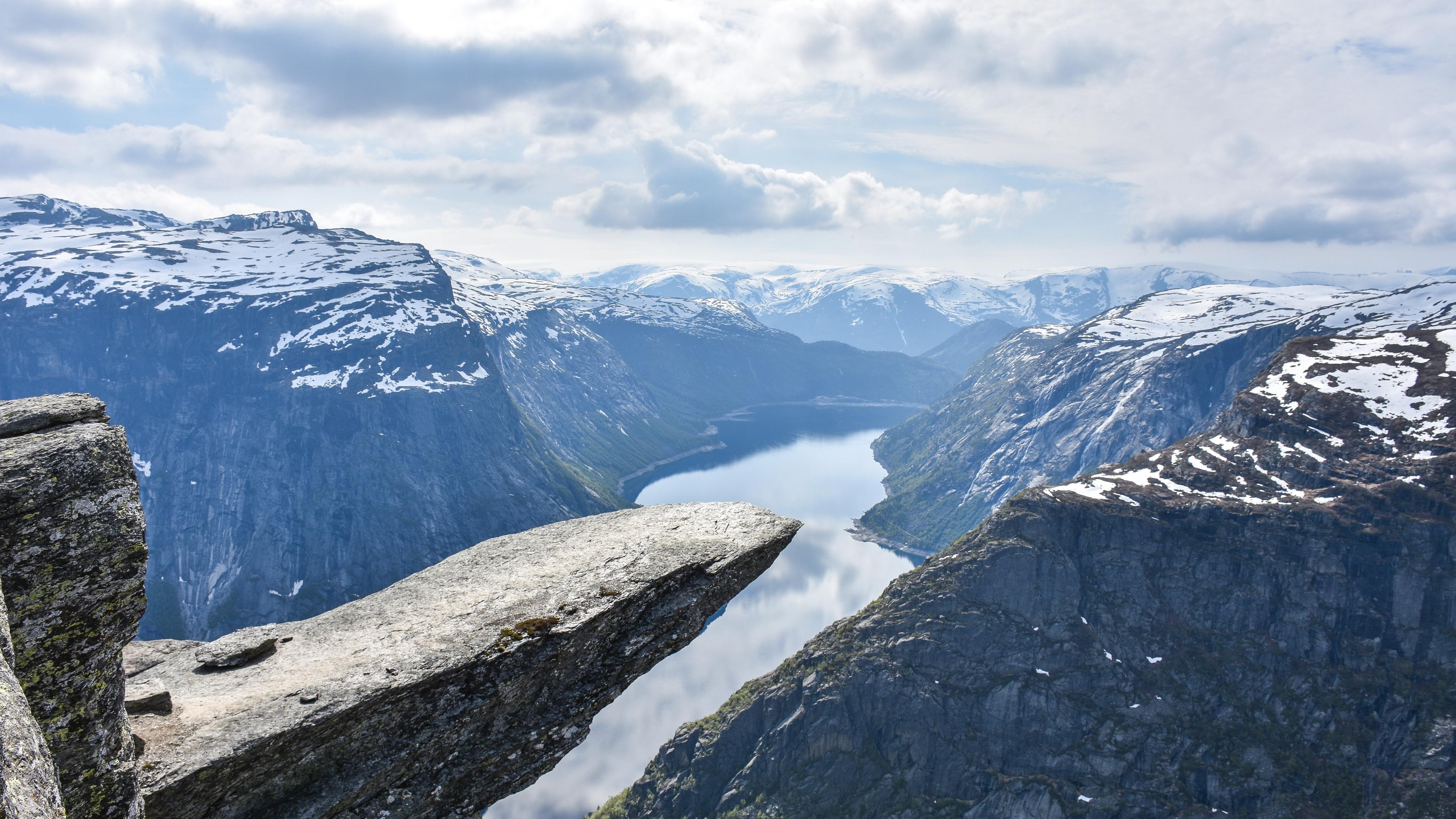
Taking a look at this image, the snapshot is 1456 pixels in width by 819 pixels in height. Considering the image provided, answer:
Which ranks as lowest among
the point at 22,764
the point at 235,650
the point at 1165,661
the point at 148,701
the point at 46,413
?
the point at 1165,661

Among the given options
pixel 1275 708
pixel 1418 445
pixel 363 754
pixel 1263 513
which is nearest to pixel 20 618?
pixel 363 754

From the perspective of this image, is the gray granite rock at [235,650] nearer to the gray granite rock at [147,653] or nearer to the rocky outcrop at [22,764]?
the gray granite rock at [147,653]

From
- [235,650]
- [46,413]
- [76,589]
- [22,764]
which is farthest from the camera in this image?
[235,650]

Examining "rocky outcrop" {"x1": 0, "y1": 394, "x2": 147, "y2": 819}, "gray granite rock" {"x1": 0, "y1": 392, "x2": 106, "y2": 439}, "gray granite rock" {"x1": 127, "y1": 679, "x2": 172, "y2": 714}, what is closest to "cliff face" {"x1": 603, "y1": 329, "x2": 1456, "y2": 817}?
"gray granite rock" {"x1": 127, "y1": 679, "x2": 172, "y2": 714}

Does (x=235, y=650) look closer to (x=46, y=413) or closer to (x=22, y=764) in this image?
(x=46, y=413)

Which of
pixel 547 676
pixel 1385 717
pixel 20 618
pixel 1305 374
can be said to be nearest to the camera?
pixel 20 618

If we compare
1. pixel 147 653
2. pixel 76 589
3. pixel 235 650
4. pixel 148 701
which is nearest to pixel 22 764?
pixel 76 589

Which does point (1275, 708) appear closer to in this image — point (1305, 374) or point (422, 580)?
point (1305, 374)
